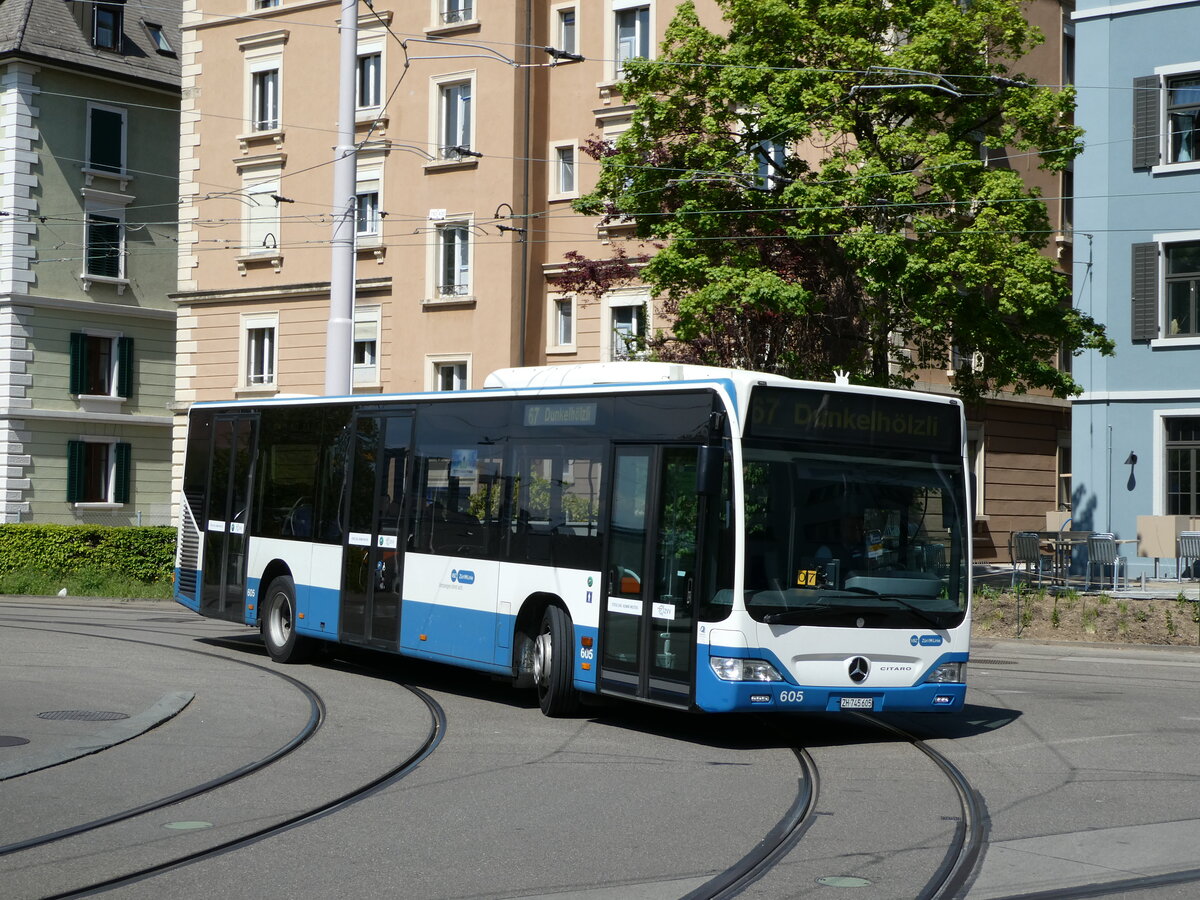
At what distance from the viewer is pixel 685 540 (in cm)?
1205

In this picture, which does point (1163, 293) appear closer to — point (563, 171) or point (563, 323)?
point (563, 323)

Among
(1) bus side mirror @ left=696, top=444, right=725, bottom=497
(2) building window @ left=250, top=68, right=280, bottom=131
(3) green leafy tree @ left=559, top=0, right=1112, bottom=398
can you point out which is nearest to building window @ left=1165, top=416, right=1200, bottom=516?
(3) green leafy tree @ left=559, top=0, right=1112, bottom=398

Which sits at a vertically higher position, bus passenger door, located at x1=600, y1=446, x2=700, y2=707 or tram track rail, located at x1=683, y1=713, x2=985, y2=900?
bus passenger door, located at x1=600, y1=446, x2=700, y2=707

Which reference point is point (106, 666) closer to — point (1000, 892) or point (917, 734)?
point (917, 734)

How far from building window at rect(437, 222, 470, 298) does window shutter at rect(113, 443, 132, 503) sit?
15.0m

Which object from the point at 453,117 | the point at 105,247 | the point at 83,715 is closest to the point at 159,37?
the point at 105,247

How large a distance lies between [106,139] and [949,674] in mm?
41790

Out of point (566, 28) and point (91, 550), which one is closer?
point (91, 550)

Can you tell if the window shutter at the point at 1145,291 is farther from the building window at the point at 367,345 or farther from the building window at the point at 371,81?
the building window at the point at 371,81

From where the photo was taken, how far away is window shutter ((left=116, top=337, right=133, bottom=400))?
49344mm

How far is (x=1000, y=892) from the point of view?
7.15m

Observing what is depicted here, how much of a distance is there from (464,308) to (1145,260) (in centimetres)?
1533

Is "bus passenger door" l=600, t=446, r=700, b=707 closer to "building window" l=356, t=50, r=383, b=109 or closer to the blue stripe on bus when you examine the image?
the blue stripe on bus

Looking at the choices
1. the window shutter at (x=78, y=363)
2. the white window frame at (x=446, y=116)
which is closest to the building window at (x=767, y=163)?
the white window frame at (x=446, y=116)
